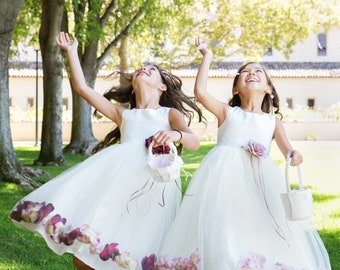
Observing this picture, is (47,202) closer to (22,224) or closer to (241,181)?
(22,224)

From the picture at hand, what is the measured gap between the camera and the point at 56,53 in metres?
14.2

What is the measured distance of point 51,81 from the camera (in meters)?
14.8

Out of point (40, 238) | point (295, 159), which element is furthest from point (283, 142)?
point (40, 238)

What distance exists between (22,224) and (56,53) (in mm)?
9611

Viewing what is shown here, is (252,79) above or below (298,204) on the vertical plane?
above

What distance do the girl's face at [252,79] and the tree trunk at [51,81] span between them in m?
8.81

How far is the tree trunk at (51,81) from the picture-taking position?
1373cm

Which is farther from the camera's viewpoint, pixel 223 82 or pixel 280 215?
pixel 223 82

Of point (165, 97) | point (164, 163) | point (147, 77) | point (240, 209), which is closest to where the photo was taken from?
point (164, 163)

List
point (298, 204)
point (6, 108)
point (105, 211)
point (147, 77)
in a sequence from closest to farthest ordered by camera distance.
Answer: point (298, 204) < point (105, 211) < point (147, 77) < point (6, 108)

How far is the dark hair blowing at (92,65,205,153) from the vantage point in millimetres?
5348

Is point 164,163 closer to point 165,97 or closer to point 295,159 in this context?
point 295,159

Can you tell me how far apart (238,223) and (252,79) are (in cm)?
98

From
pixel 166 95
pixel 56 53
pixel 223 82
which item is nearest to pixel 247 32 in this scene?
pixel 223 82
